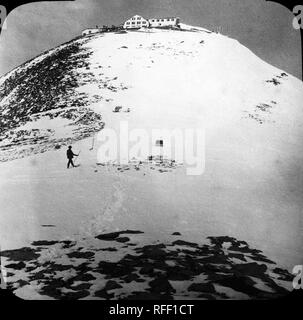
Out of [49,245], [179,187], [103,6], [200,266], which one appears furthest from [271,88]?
[49,245]

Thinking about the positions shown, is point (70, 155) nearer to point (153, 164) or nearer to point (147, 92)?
point (153, 164)

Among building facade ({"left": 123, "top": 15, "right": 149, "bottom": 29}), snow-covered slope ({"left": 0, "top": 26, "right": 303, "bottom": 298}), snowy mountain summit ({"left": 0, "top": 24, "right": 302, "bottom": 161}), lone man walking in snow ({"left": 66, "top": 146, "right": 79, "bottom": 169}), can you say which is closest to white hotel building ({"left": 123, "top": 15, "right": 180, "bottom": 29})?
building facade ({"left": 123, "top": 15, "right": 149, "bottom": 29})

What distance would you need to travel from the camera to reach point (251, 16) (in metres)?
15.3

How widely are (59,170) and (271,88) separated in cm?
948

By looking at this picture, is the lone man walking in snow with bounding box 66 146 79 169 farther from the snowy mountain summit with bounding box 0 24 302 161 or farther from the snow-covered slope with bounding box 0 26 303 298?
the snowy mountain summit with bounding box 0 24 302 161

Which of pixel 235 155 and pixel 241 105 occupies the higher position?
pixel 241 105

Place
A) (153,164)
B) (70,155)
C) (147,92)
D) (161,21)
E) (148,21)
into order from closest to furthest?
(153,164), (70,155), (161,21), (148,21), (147,92)

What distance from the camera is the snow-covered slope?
13.9m

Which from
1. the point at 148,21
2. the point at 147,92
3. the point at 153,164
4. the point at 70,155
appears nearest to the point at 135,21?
the point at 148,21

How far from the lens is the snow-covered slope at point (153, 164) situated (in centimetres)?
1391

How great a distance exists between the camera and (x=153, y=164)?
15.7 m

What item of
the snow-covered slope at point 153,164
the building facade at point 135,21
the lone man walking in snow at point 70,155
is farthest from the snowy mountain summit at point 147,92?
the lone man walking in snow at point 70,155
